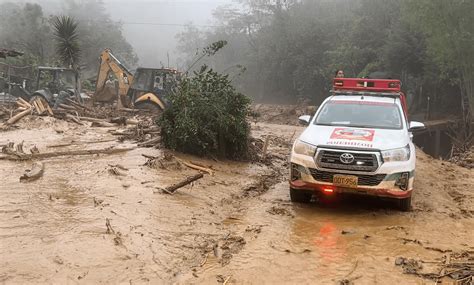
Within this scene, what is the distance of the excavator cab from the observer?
20344 millimetres

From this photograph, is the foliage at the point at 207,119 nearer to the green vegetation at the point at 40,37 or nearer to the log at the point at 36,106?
the log at the point at 36,106

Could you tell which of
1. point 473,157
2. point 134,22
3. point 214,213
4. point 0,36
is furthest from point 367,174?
point 134,22

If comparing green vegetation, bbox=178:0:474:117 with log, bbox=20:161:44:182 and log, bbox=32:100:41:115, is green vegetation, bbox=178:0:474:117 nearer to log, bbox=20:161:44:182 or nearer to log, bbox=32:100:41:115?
log, bbox=32:100:41:115

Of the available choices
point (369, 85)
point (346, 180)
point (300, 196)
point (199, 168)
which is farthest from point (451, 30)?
point (346, 180)

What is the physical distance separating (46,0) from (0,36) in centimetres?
4675

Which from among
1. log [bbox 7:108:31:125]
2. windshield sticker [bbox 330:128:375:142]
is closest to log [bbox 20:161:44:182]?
windshield sticker [bbox 330:128:375:142]

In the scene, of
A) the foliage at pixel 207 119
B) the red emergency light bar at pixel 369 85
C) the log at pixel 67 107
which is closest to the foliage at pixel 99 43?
the log at pixel 67 107

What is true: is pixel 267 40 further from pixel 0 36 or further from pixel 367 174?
pixel 367 174

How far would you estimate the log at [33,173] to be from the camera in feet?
25.7

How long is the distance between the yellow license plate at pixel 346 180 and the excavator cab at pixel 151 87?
46.5 feet

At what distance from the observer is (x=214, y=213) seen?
7230mm

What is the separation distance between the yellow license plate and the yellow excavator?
13654mm

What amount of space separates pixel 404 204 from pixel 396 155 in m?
0.84

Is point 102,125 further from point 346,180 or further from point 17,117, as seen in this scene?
point 346,180
